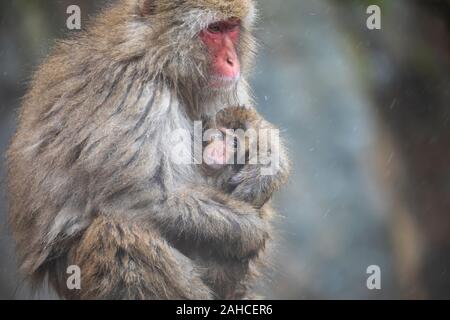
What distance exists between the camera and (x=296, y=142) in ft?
17.2

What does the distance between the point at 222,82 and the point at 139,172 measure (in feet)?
2.40

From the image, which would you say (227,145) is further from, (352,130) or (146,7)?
(352,130)

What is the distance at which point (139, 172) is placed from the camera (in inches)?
159

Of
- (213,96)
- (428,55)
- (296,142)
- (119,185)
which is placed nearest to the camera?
(119,185)

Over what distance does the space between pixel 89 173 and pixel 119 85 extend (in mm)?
510

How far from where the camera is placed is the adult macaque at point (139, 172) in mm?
4059

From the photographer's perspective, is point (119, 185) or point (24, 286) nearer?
point (119, 185)

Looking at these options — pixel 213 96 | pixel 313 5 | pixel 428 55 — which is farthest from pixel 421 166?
pixel 213 96

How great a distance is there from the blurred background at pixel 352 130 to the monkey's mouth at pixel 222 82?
68cm

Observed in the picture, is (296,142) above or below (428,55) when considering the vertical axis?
below

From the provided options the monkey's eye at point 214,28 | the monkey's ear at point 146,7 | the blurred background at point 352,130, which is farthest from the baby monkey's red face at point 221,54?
the blurred background at point 352,130

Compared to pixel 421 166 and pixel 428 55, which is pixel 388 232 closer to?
pixel 421 166

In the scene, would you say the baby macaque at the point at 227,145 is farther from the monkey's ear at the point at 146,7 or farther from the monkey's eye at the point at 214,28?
the monkey's ear at the point at 146,7

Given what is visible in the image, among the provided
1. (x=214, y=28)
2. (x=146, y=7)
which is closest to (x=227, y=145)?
(x=214, y=28)
